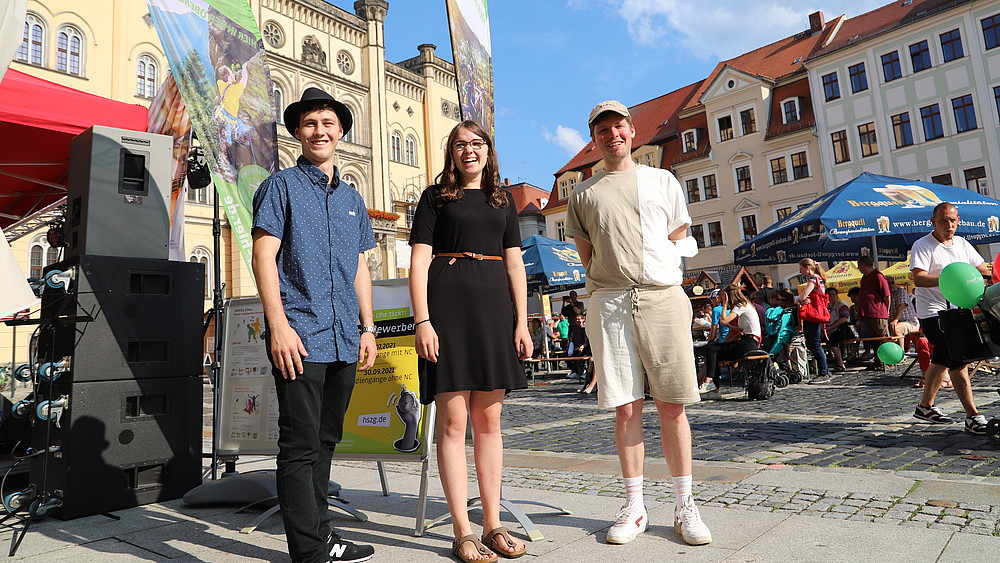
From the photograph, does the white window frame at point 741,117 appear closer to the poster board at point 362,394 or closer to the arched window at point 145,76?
the arched window at point 145,76

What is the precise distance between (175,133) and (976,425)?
26.0 feet

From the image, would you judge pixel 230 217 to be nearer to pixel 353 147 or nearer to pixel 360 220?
pixel 360 220

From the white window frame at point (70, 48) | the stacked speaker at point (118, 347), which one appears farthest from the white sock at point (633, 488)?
the white window frame at point (70, 48)

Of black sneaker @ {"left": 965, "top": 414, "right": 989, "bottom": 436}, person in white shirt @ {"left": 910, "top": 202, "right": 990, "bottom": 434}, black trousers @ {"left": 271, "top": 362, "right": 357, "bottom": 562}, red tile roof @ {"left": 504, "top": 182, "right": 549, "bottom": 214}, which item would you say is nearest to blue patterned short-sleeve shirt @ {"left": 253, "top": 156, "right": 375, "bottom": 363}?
black trousers @ {"left": 271, "top": 362, "right": 357, "bottom": 562}

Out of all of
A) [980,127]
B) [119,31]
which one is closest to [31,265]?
[119,31]

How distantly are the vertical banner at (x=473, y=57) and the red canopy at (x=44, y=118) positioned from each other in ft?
9.21

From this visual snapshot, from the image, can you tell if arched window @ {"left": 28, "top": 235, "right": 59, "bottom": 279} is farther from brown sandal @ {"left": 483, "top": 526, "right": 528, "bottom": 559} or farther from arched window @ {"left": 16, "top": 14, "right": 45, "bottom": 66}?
brown sandal @ {"left": 483, "top": 526, "right": 528, "bottom": 559}

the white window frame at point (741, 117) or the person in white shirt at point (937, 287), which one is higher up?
the white window frame at point (741, 117)

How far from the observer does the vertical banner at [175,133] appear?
23.4 feet

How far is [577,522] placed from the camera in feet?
11.4

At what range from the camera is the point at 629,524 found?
3.11m

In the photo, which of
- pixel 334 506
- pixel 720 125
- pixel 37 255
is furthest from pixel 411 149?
pixel 334 506

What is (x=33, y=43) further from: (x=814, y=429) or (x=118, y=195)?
(x=814, y=429)

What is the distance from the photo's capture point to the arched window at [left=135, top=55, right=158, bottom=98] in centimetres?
2822
